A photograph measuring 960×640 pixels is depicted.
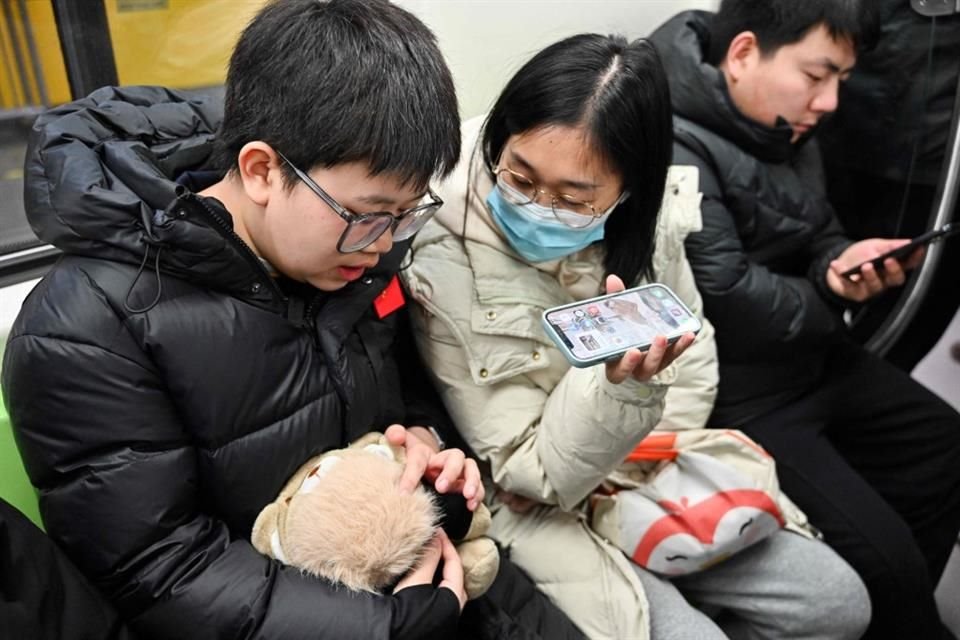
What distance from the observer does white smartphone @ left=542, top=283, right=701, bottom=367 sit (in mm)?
1024

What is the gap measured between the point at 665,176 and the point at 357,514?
2.39 ft

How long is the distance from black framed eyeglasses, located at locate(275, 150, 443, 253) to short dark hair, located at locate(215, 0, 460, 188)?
0.03 meters

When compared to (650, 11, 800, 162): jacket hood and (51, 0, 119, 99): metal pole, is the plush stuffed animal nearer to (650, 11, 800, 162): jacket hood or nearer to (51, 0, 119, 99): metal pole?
(51, 0, 119, 99): metal pole

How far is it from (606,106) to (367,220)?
1.40ft

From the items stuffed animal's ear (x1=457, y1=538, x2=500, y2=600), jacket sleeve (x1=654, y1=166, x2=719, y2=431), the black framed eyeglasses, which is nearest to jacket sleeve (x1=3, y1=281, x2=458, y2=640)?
stuffed animal's ear (x1=457, y1=538, x2=500, y2=600)

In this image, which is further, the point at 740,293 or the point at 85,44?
the point at 740,293

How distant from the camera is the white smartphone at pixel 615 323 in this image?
1.02 metres

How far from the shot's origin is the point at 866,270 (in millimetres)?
1662

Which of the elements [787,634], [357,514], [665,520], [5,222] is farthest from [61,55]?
[787,634]

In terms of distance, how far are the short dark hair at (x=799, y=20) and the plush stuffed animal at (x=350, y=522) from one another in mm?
1242

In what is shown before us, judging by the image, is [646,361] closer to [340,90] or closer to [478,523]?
[478,523]

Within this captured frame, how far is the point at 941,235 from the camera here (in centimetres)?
155

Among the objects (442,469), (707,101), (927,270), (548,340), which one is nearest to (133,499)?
(442,469)

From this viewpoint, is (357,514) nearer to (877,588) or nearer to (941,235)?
(877,588)
